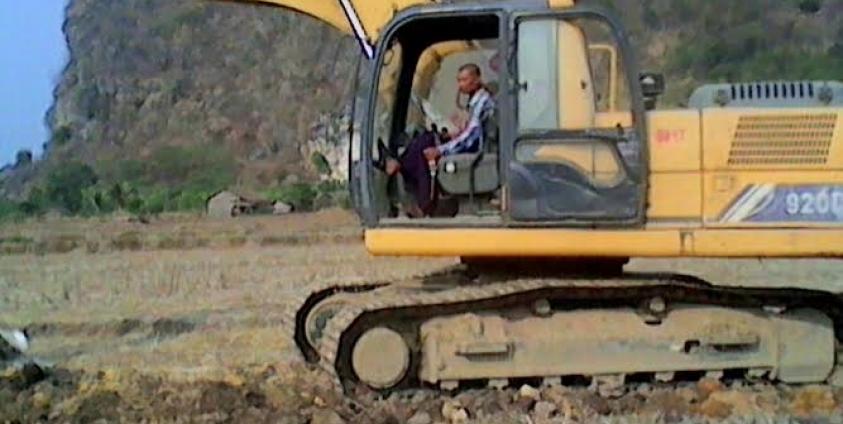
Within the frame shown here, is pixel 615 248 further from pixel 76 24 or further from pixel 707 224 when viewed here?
pixel 76 24

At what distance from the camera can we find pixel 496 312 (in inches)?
360

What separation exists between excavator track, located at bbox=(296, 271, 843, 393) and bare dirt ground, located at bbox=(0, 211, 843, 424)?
14 centimetres

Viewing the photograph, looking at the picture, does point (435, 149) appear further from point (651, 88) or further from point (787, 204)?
point (787, 204)

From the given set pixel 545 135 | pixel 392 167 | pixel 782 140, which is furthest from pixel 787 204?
pixel 392 167

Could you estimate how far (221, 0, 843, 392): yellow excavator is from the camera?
8.86 metres

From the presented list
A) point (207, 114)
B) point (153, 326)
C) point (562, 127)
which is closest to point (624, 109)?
point (562, 127)

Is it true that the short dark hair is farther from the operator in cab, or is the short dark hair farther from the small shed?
the small shed

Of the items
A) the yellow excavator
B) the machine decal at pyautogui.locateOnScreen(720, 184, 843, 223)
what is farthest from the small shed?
the machine decal at pyautogui.locateOnScreen(720, 184, 843, 223)

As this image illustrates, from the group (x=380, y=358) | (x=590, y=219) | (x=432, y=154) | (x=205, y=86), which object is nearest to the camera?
(x=590, y=219)

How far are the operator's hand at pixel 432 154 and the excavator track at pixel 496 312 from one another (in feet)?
2.69

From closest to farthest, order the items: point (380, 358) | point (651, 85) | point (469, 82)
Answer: point (380, 358)
point (651, 85)
point (469, 82)

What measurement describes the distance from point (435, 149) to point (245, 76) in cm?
5240

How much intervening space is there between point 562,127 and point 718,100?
116 cm

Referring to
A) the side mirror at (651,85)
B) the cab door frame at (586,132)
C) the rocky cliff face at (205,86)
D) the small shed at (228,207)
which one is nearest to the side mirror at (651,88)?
the side mirror at (651,85)
